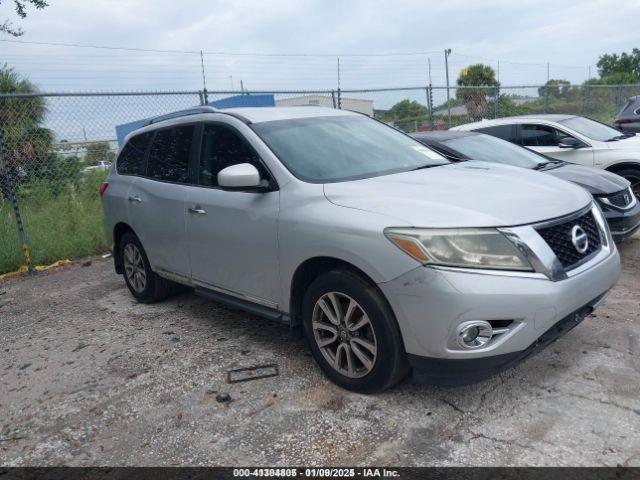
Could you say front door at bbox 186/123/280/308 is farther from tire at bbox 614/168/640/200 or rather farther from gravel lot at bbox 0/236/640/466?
tire at bbox 614/168/640/200

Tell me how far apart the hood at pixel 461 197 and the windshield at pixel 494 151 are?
263 centimetres

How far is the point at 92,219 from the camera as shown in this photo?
8.67m

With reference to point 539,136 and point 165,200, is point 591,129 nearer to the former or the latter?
point 539,136

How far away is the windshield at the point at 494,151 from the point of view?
6435mm

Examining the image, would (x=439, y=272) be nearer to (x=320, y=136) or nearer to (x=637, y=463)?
(x=637, y=463)

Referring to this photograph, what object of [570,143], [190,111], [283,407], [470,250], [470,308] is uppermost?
[190,111]

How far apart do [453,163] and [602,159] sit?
4.32m

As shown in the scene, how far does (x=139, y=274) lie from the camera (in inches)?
220

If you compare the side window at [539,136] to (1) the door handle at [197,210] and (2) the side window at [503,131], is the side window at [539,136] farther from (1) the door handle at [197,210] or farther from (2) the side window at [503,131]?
(1) the door handle at [197,210]

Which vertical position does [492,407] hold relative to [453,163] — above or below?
below

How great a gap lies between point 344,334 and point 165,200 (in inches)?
87.7

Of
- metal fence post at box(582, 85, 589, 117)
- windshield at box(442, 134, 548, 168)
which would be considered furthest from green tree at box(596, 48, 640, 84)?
windshield at box(442, 134, 548, 168)

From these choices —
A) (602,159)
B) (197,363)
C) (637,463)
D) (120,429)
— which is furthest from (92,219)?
(637,463)

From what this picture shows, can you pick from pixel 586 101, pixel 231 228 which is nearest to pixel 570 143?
pixel 231 228
